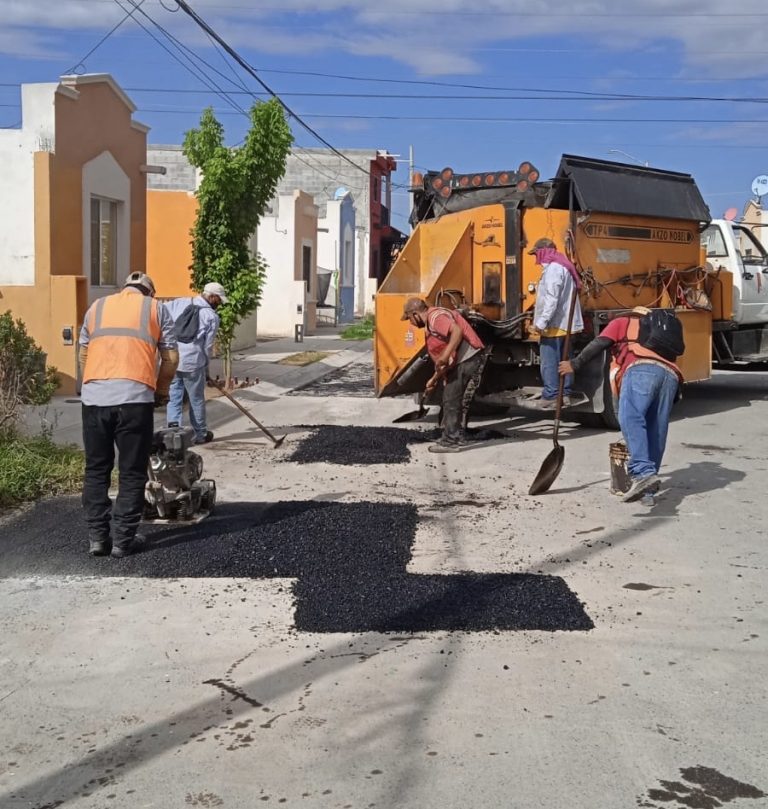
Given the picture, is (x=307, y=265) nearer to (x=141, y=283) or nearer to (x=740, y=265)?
(x=740, y=265)

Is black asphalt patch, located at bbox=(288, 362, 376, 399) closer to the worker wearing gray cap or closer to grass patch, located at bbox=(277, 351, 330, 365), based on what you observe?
grass patch, located at bbox=(277, 351, 330, 365)

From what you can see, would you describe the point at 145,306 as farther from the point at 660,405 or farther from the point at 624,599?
the point at 660,405

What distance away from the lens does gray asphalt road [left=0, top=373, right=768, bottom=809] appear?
3.56 metres

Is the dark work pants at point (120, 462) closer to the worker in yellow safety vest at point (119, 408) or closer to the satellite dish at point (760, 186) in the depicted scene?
the worker in yellow safety vest at point (119, 408)

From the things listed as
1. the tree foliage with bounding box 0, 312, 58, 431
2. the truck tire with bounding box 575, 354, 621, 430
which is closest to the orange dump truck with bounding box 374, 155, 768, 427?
the truck tire with bounding box 575, 354, 621, 430

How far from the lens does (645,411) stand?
25.3 feet

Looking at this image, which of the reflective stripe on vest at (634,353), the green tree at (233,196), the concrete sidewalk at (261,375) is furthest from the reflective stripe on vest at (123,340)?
the green tree at (233,196)

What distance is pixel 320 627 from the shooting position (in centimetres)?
507

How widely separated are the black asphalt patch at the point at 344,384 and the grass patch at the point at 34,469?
19.7 ft

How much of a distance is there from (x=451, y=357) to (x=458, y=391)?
0.43 m

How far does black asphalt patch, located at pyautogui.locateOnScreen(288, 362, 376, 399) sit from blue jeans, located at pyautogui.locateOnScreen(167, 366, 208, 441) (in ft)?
13.6

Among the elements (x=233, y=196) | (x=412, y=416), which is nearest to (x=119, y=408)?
(x=412, y=416)

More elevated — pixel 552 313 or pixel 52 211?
pixel 52 211

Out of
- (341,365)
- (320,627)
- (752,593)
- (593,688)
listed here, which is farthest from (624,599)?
(341,365)
